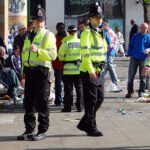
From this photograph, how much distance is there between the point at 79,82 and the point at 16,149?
4.14 meters

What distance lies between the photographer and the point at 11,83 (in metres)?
13.7

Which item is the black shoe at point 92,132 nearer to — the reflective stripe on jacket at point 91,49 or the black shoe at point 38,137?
the black shoe at point 38,137

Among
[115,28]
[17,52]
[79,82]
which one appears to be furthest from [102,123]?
[115,28]

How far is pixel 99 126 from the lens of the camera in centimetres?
1081

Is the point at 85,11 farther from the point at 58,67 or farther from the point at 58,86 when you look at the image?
the point at 58,67

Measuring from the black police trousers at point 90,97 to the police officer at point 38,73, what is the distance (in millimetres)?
644

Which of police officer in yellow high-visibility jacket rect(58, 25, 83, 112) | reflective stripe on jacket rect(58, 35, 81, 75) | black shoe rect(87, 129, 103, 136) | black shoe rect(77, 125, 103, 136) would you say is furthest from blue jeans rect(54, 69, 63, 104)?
black shoe rect(87, 129, 103, 136)

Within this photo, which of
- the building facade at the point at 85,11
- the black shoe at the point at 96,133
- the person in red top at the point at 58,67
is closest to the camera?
the black shoe at the point at 96,133

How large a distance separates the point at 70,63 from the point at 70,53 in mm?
208

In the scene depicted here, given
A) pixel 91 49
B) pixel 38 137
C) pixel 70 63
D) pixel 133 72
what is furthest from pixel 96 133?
pixel 133 72

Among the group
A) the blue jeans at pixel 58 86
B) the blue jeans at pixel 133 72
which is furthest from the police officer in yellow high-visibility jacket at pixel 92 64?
the blue jeans at pixel 133 72

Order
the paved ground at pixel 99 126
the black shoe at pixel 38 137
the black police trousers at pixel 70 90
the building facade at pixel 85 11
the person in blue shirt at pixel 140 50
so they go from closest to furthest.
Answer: the paved ground at pixel 99 126 → the black shoe at pixel 38 137 → the black police trousers at pixel 70 90 → the person in blue shirt at pixel 140 50 → the building facade at pixel 85 11

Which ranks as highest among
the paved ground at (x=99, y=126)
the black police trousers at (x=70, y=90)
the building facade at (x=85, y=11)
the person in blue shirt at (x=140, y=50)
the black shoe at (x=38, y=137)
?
the building facade at (x=85, y=11)

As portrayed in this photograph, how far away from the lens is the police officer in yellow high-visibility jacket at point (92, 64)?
9.51m
